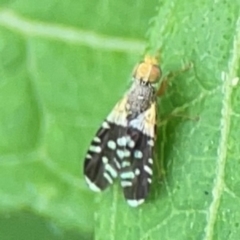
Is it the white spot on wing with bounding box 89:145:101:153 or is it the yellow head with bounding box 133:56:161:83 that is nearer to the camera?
the yellow head with bounding box 133:56:161:83

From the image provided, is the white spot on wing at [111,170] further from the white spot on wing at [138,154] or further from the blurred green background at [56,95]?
the blurred green background at [56,95]

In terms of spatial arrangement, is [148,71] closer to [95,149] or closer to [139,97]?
[139,97]

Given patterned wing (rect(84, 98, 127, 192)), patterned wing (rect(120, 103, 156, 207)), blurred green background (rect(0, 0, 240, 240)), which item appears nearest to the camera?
patterned wing (rect(120, 103, 156, 207))

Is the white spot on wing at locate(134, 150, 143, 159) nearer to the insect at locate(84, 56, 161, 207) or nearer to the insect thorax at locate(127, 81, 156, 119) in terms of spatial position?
the insect at locate(84, 56, 161, 207)

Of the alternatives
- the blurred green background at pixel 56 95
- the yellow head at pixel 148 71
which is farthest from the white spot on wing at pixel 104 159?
the blurred green background at pixel 56 95

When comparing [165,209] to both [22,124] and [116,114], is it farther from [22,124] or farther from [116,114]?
[22,124]

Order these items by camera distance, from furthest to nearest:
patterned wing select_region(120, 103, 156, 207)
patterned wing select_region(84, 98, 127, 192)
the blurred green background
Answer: the blurred green background < patterned wing select_region(84, 98, 127, 192) < patterned wing select_region(120, 103, 156, 207)

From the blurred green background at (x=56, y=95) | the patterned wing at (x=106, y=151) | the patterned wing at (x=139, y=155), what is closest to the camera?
the patterned wing at (x=139, y=155)

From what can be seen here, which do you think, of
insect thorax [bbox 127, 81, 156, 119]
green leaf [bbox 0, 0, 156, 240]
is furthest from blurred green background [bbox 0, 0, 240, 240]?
insect thorax [bbox 127, 81, 156, 119]

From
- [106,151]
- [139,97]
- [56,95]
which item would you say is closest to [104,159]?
[106,151]
